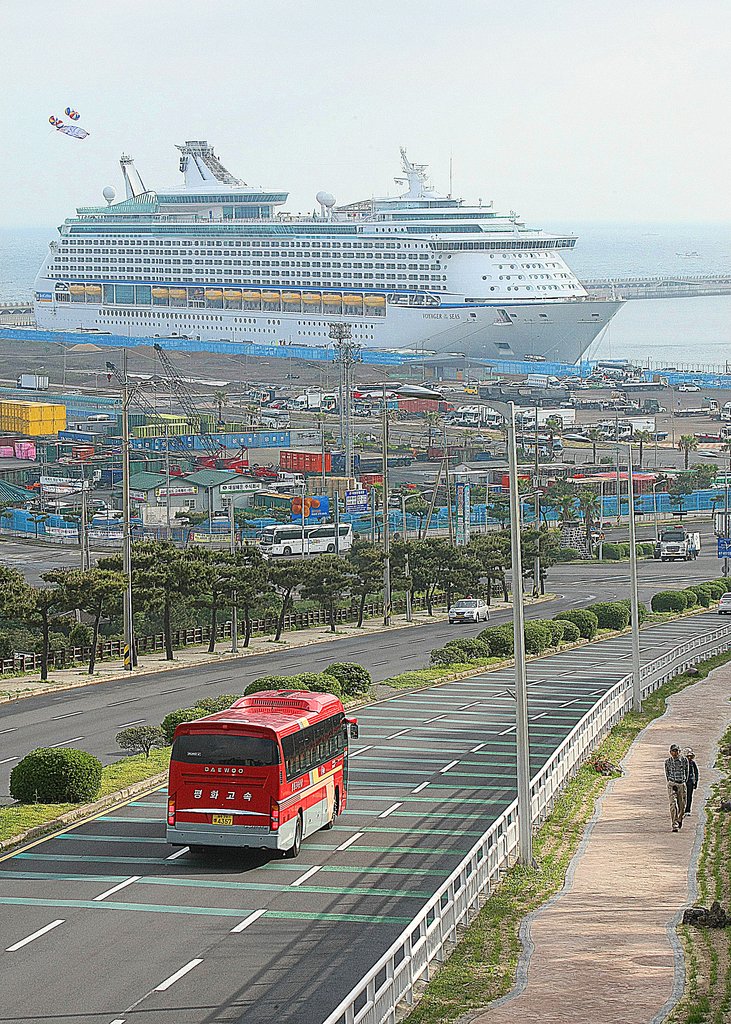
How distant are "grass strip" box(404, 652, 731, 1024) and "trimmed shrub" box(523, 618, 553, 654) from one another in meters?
15.8

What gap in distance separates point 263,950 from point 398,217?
144 meters

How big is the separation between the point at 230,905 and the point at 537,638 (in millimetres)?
25670

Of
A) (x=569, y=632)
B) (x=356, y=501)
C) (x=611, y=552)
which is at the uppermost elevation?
(x=356, y=501)

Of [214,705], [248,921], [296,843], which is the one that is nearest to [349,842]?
[296,843]

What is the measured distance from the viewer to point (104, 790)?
20.3m

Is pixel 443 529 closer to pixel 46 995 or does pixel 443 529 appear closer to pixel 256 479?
pixel 256 479

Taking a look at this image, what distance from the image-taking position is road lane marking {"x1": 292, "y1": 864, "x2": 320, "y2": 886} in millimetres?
15758

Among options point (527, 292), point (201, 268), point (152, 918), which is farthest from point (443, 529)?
point (201, 268)

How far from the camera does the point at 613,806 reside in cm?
2072

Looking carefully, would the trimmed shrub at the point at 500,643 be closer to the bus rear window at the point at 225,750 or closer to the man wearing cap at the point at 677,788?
the man wearing cap at the point at 677,788

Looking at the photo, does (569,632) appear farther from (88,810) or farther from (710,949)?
(710,949)

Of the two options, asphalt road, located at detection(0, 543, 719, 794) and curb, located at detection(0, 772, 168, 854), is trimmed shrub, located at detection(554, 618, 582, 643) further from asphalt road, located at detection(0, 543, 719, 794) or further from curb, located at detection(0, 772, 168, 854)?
curb, located at detection(0, 772, 168, 854)

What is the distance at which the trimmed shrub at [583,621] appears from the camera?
43.4 metres

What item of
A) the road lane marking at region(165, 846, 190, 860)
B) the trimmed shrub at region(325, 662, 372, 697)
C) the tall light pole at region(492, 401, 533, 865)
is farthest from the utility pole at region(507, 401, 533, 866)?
the trimmed shrub at region(325, 662, 372, 697)
